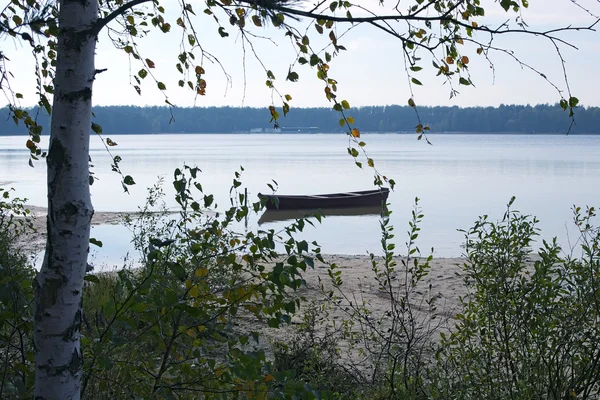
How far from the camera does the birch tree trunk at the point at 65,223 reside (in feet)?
8.40

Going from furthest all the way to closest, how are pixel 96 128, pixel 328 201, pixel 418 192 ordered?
pixel 418 192 → pixel 328 201 → pixel 96 128

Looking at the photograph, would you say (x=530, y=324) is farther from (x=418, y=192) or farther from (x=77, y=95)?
(x=418, y=192)

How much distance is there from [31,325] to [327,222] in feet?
76.0

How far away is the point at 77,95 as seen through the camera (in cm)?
260

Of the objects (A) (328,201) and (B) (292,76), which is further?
(A) (328,201)

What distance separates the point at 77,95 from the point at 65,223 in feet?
1.56

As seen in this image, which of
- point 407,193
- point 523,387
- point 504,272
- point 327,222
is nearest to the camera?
point 523,387

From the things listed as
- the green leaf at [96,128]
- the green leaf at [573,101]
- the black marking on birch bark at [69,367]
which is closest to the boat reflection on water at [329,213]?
the green leaf at [96,128]

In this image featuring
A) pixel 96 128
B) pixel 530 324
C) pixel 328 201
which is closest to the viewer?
pixel 96 128

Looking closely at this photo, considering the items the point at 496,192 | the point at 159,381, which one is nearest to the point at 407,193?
the point at 496,192

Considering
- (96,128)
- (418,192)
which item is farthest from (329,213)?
(96,128)

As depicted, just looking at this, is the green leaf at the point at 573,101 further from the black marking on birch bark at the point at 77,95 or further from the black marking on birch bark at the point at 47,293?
the black marking on birch bark at the point at 47,293

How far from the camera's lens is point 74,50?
261cm

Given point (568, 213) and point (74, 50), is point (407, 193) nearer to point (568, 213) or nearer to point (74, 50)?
point (568, 213)
